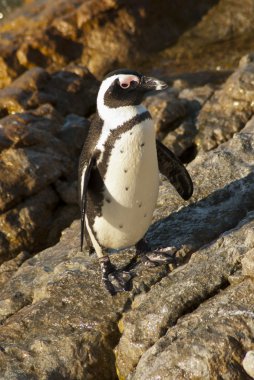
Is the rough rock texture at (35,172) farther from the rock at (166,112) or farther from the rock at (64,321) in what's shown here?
the rock at (64,321)

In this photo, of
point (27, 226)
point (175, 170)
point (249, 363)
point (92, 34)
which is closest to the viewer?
point (249, 363)

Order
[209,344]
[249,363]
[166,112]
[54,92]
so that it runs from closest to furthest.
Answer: [249,363] → [209,344] → [166,112] → [54,92]

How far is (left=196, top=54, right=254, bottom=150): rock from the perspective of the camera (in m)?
8.58

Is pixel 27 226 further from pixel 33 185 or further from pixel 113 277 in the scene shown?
pixel 113 277

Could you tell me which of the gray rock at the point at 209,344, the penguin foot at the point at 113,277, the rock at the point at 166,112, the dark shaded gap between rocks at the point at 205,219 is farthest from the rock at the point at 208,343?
the rock at the point at 166,112

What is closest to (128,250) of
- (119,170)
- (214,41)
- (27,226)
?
(119,170)

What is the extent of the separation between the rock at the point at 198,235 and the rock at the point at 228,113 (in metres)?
0.98

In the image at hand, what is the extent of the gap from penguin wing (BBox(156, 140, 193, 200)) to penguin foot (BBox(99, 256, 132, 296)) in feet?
3.02

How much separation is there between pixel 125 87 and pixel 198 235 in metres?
1.31

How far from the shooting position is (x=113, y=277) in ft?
18.6

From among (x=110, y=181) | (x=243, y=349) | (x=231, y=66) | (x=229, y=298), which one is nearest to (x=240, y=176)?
(x=110, y=181)

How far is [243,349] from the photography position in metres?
4.50

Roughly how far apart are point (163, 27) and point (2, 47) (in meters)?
2.72

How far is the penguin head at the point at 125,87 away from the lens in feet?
17.8
